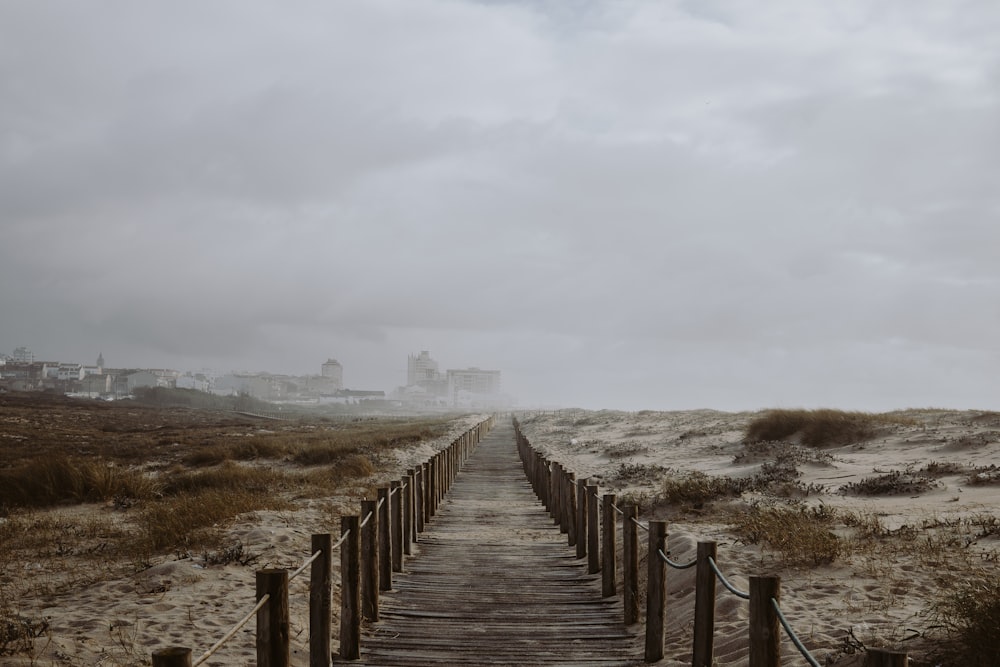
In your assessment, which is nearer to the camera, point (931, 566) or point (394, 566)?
point (931, 566)

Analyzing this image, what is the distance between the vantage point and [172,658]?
2854mm

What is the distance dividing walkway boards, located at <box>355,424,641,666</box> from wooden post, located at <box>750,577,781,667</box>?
7.52ft

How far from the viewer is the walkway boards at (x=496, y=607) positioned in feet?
20.6

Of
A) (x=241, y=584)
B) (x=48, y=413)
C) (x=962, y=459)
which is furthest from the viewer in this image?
(x=48, y=413)

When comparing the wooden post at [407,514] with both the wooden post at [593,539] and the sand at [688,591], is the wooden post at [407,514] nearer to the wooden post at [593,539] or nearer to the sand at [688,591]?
the sand at [688,591]

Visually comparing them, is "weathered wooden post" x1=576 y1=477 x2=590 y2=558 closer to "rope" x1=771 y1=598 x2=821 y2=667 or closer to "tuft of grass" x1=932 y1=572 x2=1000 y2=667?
"tuft of grass" x1=932 y1=572 x2=1000 y2=667

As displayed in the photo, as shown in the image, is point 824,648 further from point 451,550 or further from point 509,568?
point 451,550

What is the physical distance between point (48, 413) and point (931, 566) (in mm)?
66833

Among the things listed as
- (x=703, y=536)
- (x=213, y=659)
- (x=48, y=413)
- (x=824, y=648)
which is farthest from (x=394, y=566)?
(x=48, y=413)

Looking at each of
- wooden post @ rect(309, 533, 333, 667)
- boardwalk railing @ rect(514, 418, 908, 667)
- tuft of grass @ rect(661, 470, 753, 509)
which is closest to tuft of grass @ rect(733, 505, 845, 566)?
boardwalk railing @ rect(514, 418, 908, 667)

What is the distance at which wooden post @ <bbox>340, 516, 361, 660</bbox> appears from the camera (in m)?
6.17

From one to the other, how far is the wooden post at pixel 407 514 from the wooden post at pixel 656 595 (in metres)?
4.54

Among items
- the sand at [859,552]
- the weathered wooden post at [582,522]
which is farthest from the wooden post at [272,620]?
the weathered wooden post at [582,522]

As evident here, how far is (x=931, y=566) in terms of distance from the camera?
7594 millimetres
